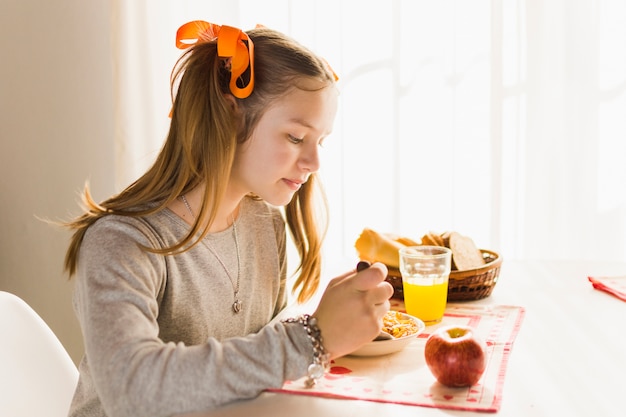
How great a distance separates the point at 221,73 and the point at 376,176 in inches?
49.5

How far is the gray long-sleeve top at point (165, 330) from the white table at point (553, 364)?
0.04 m

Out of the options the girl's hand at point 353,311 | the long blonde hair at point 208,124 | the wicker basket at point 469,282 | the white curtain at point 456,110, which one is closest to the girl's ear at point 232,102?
the long blonde hair at point 208,124

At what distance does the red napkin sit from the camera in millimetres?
1359

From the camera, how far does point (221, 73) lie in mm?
1151

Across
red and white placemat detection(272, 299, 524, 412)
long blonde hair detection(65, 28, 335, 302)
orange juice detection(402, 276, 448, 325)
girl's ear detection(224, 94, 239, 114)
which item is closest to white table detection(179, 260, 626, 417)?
red and white placemat detection(272, 299, 524, 412)

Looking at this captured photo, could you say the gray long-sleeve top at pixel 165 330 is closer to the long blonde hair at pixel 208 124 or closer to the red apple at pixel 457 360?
the long blonde hair at pixel 208 124

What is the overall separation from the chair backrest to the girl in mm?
133

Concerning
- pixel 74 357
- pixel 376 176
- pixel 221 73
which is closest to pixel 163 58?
pixel 376 176

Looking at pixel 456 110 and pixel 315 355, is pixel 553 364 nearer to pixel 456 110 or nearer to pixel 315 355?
pixel 315 355

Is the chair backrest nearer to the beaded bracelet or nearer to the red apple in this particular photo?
the beaded bracelet

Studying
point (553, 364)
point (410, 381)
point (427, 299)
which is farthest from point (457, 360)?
point (427, 299)

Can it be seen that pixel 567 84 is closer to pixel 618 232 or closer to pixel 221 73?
pixel 618 232

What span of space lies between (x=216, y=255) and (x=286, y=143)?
9.1 inches

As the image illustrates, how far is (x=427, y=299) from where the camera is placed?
1238 millimetres
